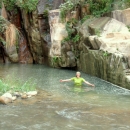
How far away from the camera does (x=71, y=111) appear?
834 cm

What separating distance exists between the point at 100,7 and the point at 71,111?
1112 cm

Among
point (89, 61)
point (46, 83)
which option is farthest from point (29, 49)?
point (46, 83)

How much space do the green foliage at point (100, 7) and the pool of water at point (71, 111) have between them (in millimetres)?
6844

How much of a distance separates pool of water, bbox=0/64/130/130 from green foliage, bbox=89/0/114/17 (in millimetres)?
6844

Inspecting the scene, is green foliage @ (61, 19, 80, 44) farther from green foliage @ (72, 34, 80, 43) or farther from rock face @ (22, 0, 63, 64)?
rock face @ (22, 0, 63, 64)

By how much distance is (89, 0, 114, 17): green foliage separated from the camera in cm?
1734

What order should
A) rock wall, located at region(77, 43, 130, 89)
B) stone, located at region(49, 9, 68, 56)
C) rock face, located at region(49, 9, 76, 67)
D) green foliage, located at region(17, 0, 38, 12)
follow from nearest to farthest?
1. rock wall, located at region(77, 43, 130, 89)
2. rock face, located at region(49, 9, 76, 67)
3. stone, located at region(49, 9, 68, 56)
4. green foliage, located at region(17, 0, 38, 12)

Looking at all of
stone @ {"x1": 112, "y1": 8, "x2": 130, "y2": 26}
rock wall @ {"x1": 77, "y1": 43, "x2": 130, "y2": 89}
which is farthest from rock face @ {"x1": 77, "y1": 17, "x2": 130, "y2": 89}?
stone @ {"x1": 112, "y1": 8, "x2": 130, "y2": 26}

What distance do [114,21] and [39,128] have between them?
9984 millimetres

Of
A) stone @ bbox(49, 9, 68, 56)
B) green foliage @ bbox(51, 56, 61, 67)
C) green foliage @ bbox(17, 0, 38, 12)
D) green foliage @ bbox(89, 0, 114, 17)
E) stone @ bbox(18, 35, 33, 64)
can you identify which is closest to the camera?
green foliage @ bbox(89, 0, 114, 17)

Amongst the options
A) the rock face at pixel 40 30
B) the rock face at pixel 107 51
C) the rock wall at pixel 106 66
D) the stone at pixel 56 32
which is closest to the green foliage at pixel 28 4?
the rock face at pixel 40 30

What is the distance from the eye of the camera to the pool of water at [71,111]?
23.4 ft

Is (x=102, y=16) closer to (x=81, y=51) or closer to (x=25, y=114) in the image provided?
(x=81, y=51)

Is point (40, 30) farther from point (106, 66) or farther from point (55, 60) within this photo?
point (106, 66)
